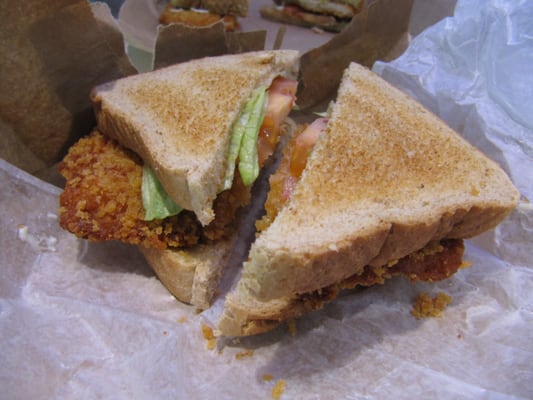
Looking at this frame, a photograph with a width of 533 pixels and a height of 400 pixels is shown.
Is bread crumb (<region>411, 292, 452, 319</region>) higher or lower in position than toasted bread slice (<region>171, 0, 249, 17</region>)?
lower

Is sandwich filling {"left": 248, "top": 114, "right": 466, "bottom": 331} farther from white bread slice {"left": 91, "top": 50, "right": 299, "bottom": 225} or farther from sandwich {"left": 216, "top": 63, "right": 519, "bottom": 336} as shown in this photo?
white bread slice {"left": 91, "top": 50, "right": 299, "bottom": 225}

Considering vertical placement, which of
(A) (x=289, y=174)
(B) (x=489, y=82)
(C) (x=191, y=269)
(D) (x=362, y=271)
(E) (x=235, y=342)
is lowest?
(E) (x=235, y=342)

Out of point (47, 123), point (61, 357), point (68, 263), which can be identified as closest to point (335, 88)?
point (47, 123)

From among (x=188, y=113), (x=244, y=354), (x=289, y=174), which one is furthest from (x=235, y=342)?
(x=188, y=113)

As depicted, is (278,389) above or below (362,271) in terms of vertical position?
below

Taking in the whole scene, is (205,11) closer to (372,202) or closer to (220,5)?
(220,5)

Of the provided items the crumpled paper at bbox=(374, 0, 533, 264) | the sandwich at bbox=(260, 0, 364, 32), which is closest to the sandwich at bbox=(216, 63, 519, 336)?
Result: the crumpled paper at bbox=(374, 0, 533, 264)

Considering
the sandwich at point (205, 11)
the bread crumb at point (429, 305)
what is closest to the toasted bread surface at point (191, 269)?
the bread crumb at point (429, 305)
